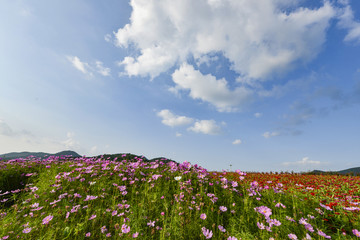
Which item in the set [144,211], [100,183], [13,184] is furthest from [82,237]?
[13,184]

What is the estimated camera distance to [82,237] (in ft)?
9.57

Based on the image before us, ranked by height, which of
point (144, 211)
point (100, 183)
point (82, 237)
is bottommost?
point (82, 237)

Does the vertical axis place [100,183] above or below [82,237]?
above

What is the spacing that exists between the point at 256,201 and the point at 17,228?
472 centimetres

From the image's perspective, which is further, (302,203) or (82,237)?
(302,203)

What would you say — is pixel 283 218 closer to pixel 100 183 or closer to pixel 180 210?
pixel 180 210

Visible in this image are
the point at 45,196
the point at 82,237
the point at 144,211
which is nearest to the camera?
the point at 82,237

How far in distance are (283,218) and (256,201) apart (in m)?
0.83

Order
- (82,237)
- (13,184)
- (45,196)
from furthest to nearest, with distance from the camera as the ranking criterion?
1. (13,184)
2. (45,196)
3. (82,237)

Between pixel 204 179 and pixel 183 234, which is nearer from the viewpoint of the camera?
pixel 183 234

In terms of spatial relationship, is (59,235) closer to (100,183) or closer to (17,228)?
(17,228)

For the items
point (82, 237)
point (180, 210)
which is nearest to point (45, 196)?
point (82, 237)

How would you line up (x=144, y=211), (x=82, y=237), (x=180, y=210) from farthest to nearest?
(x=144, y=211)
(x=180, y=210)
(x=82, y=237)

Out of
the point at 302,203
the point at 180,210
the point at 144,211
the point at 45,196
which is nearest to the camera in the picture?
the point at 180,210
